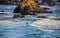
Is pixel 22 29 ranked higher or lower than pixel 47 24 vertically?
lower

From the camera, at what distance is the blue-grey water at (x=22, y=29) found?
504cm

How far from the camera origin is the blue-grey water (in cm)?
504

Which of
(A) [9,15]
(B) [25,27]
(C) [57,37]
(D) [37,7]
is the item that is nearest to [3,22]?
(A) [9,15]

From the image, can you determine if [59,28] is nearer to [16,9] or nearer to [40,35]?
[40,35]

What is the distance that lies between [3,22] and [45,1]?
4.14 feet

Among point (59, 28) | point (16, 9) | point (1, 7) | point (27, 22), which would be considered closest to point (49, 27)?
point (59, 28)

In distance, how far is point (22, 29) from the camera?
5.11 metres

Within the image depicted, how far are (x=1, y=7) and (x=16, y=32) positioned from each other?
792 mm

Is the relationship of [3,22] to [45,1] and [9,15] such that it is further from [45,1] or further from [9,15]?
[45,1]

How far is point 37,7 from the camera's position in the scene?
518cm

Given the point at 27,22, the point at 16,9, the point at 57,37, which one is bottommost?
the point at 57,37

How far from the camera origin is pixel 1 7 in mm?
5223

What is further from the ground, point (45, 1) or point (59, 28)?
point (45, 1)

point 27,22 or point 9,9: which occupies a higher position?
point 9,9
